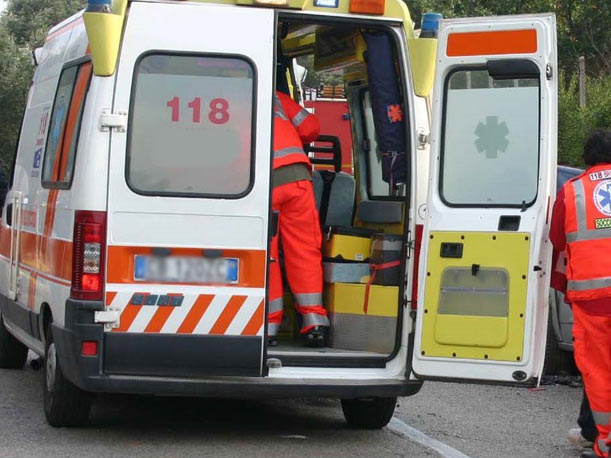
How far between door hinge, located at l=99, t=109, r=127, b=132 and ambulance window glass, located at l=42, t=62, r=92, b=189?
311 mm

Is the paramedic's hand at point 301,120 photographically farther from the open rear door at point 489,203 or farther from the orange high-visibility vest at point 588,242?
the orange high-visibility vest at point 588,242

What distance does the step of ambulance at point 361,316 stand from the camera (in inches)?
289

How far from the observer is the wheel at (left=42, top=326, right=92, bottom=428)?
7.14m

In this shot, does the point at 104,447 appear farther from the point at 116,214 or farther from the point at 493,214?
the point at 493,214

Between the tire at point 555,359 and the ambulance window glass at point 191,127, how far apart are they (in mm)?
4207

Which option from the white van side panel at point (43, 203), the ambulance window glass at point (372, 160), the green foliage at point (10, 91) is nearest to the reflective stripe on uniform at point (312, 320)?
the ambulance window glass at point (372, 160)

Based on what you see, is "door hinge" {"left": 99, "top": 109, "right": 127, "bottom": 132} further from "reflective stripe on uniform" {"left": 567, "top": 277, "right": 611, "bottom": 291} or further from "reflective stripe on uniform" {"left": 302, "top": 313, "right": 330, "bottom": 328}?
"reflective stripe on uniform" {"left": 567, "top": 277, "right": 611, "bottom": 291}

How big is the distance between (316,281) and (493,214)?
136 centimetres

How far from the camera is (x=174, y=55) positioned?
673cm

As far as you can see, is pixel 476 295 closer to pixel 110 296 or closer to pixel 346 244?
pixel 346 244

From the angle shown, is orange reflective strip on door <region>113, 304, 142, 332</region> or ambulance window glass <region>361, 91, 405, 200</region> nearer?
orange reflective strip on door <region>113, 304, 142, 332</region>

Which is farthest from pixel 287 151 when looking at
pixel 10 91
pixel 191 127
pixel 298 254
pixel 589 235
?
pixel 10 91

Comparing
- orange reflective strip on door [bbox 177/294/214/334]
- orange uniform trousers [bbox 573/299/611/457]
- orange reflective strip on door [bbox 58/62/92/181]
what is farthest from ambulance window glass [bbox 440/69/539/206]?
orange reflective strip on door [bbox 58/62/92/181]

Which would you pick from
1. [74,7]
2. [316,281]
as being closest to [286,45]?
[316,281]
